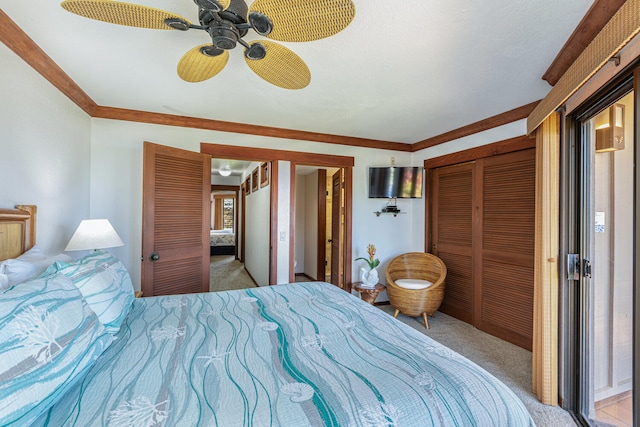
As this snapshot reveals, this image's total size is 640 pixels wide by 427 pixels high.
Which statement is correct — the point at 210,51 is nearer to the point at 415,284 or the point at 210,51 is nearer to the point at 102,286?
the point at 102,286

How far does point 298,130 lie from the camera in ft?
11.8

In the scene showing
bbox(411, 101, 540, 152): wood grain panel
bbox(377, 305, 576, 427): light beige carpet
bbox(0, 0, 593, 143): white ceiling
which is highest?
bbox(0, 0, 593, 143): white ceiling

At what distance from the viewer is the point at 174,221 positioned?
2848 millimetres

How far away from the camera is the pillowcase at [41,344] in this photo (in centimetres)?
73

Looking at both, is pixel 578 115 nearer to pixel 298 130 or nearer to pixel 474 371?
pixel 474 371

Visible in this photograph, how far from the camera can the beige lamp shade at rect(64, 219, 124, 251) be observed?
2088 millimetres

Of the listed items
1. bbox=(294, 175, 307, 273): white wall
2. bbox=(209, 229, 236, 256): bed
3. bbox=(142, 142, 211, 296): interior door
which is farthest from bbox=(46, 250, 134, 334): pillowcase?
bbox=(209, 229, 236, 256): bed

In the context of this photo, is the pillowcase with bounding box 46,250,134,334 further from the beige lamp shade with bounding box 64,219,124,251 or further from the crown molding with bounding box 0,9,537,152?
the crown molding with bounding box 0,9,537,152

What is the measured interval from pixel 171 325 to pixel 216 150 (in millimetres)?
2295

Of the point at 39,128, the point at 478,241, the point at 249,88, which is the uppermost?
the point at 249,88

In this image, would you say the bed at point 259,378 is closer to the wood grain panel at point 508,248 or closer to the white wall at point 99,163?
the white wall at point 99,163

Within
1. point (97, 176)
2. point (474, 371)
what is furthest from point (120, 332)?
point (97, 176)

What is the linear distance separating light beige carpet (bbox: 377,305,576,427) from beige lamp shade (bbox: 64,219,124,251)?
10.5 ft

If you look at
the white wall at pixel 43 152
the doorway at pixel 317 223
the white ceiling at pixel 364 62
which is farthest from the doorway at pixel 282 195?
the white wall at pixel 43 152
